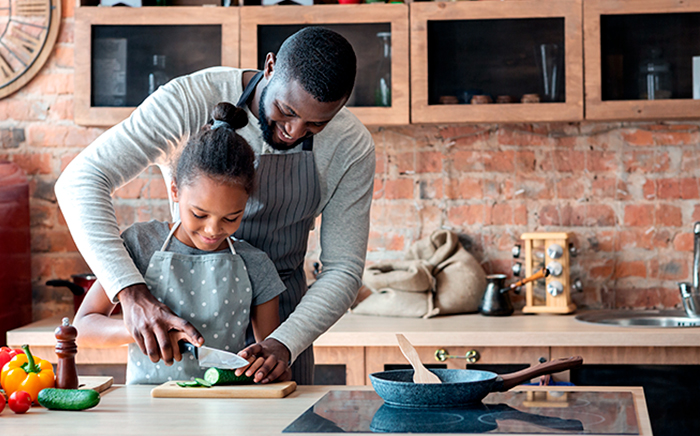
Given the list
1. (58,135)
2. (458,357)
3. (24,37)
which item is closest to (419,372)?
(458,357)

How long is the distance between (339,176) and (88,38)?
4.66 ft

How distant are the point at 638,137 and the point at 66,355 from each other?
2.18 metres

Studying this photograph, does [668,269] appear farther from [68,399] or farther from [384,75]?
[68,399]

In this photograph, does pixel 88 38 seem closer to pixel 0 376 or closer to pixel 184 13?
pixel 184 13

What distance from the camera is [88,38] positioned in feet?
8.39

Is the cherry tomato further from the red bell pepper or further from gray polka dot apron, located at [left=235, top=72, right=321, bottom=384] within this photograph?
gray polka dot apron, located at [left=235, top=72, right=321, bottom=384]

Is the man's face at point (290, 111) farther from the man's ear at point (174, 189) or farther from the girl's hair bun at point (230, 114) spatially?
the man's ear at point (174, 189)

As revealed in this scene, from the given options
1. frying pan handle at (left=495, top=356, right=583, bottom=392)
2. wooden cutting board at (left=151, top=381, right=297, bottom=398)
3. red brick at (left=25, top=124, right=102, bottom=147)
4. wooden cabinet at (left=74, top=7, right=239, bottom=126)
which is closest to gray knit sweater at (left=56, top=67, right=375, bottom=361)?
wooden cutting board at (left=151, top=381, right=297, bottom=398)

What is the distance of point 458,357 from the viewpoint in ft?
7.22

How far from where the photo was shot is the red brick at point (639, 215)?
2.71 meters

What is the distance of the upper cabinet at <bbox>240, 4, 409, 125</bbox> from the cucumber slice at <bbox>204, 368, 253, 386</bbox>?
138 centimetres

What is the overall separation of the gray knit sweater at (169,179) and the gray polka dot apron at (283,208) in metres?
0.02

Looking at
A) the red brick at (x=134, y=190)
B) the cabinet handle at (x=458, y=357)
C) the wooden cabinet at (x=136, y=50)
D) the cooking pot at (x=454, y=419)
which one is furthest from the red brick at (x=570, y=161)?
the cooking pot at (x=454, y=419)

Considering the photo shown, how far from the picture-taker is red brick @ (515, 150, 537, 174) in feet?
9.06
